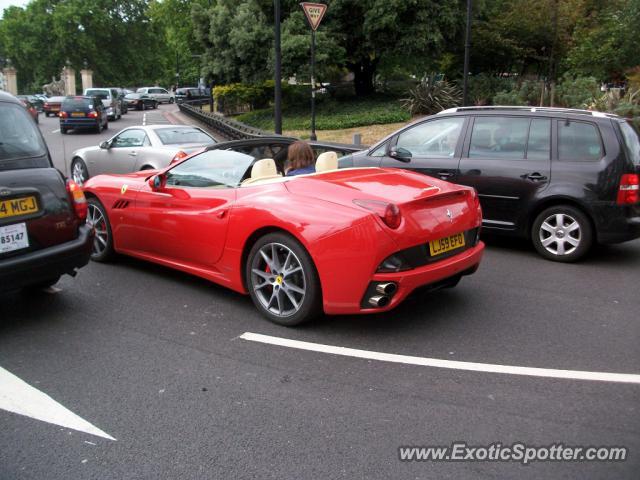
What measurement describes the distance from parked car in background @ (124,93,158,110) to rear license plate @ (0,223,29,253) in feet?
163

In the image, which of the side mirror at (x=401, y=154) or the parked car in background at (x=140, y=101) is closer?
the side mirror at (x=401, y=154)

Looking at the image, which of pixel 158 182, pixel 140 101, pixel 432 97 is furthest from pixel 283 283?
pixel 140 101

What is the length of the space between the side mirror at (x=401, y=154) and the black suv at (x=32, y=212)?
396cm

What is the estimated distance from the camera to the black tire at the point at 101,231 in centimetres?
658

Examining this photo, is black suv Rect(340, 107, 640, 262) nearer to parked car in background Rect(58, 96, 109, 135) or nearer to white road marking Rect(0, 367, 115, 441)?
white road marking Rect(0, 367, 115, 441)

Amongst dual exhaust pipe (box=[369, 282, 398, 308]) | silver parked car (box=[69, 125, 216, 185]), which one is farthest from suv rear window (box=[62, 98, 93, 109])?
dual exhaust pipe (box=[369, 282, 398, 308])

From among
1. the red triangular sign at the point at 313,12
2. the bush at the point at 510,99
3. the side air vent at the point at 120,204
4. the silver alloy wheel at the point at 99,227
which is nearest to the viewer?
the side air vent at the point at 120,204

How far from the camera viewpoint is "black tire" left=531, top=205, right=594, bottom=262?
22.4 feet

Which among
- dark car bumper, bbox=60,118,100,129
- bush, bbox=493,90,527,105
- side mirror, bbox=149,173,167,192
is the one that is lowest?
side mirror, bbox=149,173,167,192

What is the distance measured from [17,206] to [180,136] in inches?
285

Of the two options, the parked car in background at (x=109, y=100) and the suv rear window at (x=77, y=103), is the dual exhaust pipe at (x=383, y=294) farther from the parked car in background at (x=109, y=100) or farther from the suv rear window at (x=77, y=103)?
the parked car in background at (x=109, y=100)

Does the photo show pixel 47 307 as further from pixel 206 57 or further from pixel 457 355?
pixel 206 57

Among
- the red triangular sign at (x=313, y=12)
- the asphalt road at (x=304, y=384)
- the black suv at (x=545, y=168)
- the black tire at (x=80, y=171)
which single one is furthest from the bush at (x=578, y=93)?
the asphalt road at (x=304, y=384)

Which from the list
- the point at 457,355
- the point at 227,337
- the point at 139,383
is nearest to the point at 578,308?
the point at 457,355
